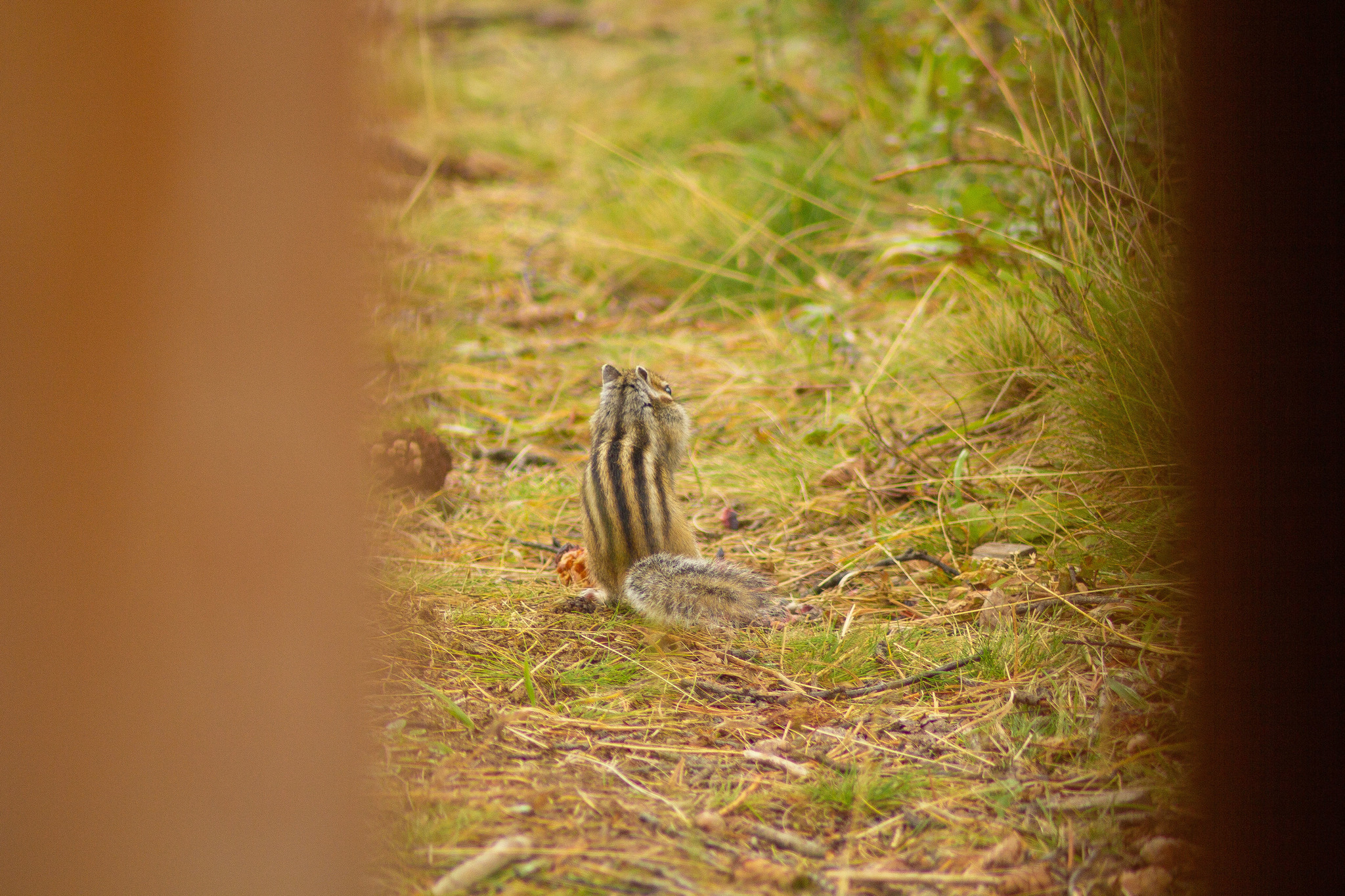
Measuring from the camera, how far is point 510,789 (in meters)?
1.96

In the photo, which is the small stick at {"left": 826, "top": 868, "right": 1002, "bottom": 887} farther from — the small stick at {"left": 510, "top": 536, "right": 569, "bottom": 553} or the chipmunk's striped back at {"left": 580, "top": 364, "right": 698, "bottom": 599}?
the small stick at {"left": 510, "top": 536, "right": 569, "bottom": 553}

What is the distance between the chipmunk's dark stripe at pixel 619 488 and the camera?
3035mm

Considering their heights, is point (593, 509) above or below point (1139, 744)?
above

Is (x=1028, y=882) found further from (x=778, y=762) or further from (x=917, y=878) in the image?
(x=778, y=762)

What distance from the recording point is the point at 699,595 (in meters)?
2.79

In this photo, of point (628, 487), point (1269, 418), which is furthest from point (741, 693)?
point (1269, 418)

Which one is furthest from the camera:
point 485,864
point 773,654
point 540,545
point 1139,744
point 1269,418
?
Answer: point 540,545

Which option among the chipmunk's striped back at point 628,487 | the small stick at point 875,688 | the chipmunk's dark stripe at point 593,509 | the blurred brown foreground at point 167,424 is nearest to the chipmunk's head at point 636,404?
the chipmunk's striped back at point 628,487

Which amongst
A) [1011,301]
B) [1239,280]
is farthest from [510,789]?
[1011,301]

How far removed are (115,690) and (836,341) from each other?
13.1ft

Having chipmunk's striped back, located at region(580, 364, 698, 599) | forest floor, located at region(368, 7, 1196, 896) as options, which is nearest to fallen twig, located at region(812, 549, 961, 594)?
forest floor, located at region(368, 7, 1196, 896)

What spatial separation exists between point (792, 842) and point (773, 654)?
0.89m

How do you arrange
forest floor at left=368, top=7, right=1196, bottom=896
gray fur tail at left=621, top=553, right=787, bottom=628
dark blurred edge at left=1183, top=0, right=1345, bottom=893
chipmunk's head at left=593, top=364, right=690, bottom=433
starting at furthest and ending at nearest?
chipmunk's head at left=593, top=364, right=690, bottom=433, gray fur tail at left=621, top=553, right=787, bottom=628, forest floor at left=368, top=7, right=1196, bottom=896, dark blurred edge at left=1183, top=0, right=1345, bottom=893

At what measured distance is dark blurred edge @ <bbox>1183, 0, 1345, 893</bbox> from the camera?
4.11ft
